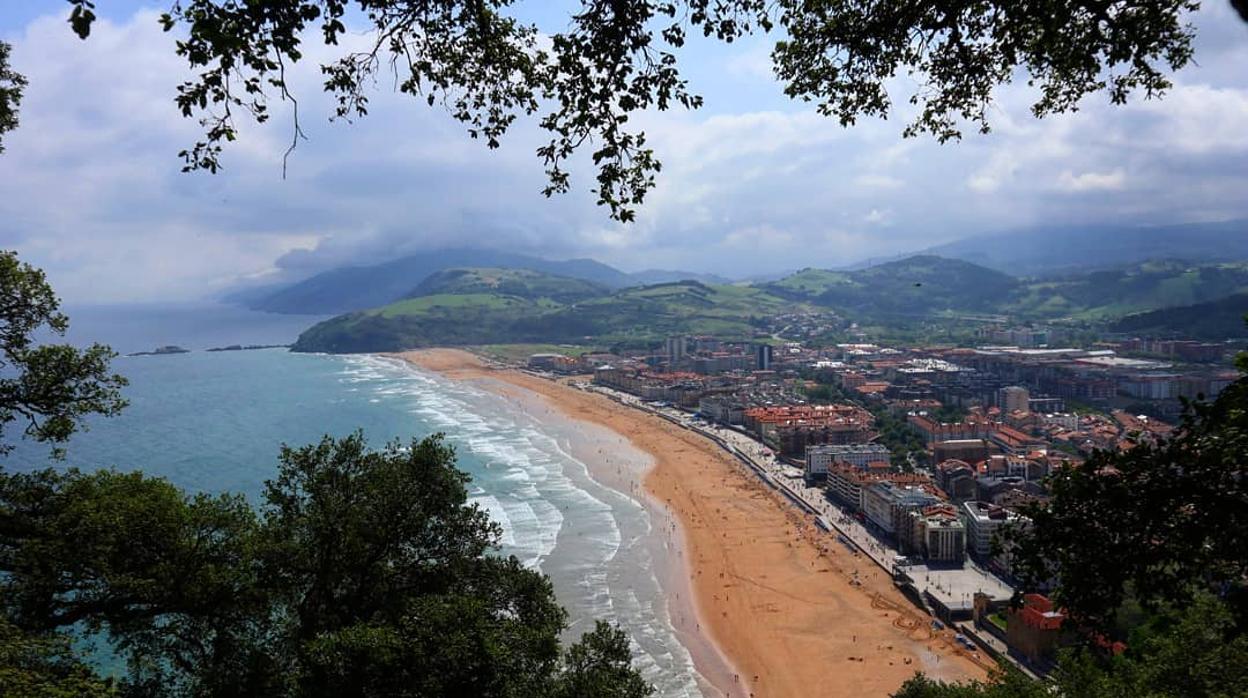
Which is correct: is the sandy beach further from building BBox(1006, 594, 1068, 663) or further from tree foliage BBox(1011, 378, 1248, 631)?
tree foliage BBox(1011, 378, 1248, 631)

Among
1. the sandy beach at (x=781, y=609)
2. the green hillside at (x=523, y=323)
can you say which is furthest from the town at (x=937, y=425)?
the green hillside at (x=523, y=323)

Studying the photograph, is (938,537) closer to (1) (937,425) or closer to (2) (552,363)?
(1) (937,425)

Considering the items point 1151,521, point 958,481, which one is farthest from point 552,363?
point 1151,521

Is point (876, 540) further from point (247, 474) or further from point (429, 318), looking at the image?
point (429, 318)

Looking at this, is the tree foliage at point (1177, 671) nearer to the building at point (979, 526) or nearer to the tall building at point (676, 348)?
the building at point (979, 526)

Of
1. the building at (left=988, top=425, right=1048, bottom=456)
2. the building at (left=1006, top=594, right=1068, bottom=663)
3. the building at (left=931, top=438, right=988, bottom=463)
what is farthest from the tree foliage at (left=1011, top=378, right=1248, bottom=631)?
the building at (left=988, top=425, right=1048, bottom=456)

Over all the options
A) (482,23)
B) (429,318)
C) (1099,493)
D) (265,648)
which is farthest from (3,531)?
(429,318)
